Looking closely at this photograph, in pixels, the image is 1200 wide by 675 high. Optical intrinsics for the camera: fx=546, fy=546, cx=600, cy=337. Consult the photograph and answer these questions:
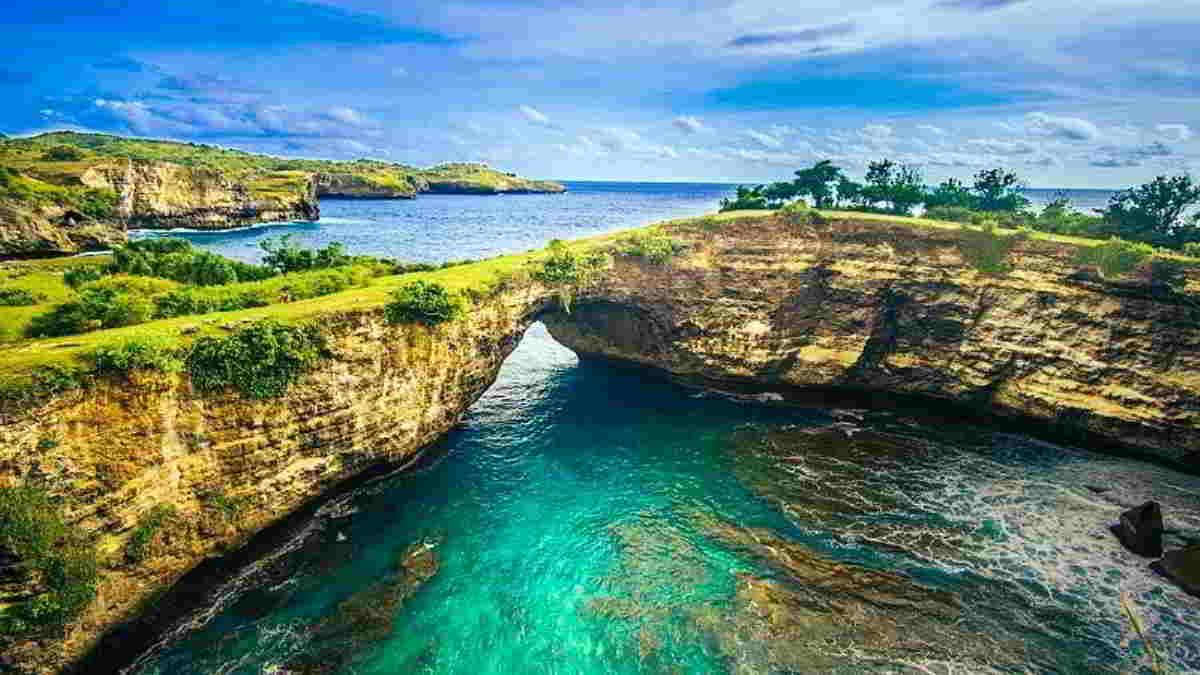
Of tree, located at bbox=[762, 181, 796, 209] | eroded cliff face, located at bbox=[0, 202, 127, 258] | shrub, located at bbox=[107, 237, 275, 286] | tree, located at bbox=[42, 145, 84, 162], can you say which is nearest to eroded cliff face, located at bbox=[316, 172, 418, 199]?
tree, located at bbox=[42, 145, 84, 162]

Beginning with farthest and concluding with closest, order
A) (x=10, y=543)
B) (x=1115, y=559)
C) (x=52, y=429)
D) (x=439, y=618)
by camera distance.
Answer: (x=1115, y=559) → (x=439, y=618) → (x=52, y=429) → (x=10, y=543)

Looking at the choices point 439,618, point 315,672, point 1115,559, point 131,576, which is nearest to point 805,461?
point 1115,559

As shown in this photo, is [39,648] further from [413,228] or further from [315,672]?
[413,228]

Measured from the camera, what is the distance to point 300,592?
21453 millimetres

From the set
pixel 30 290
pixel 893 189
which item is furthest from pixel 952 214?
pixel 30 290

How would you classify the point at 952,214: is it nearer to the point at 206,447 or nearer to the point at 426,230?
the point at 206,447

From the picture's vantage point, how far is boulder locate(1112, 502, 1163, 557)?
79.4 feet

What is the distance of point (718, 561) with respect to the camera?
23.5m

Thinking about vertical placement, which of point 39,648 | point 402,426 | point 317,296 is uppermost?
point 317,296

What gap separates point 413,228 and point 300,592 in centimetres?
9535

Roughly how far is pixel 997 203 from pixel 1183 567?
40.4 metres

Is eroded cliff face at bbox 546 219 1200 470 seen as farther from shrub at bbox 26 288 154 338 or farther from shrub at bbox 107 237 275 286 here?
shrub at bbox 26 288 154 338

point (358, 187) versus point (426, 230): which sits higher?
point (358, 187)

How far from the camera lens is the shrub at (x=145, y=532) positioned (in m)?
18.9
